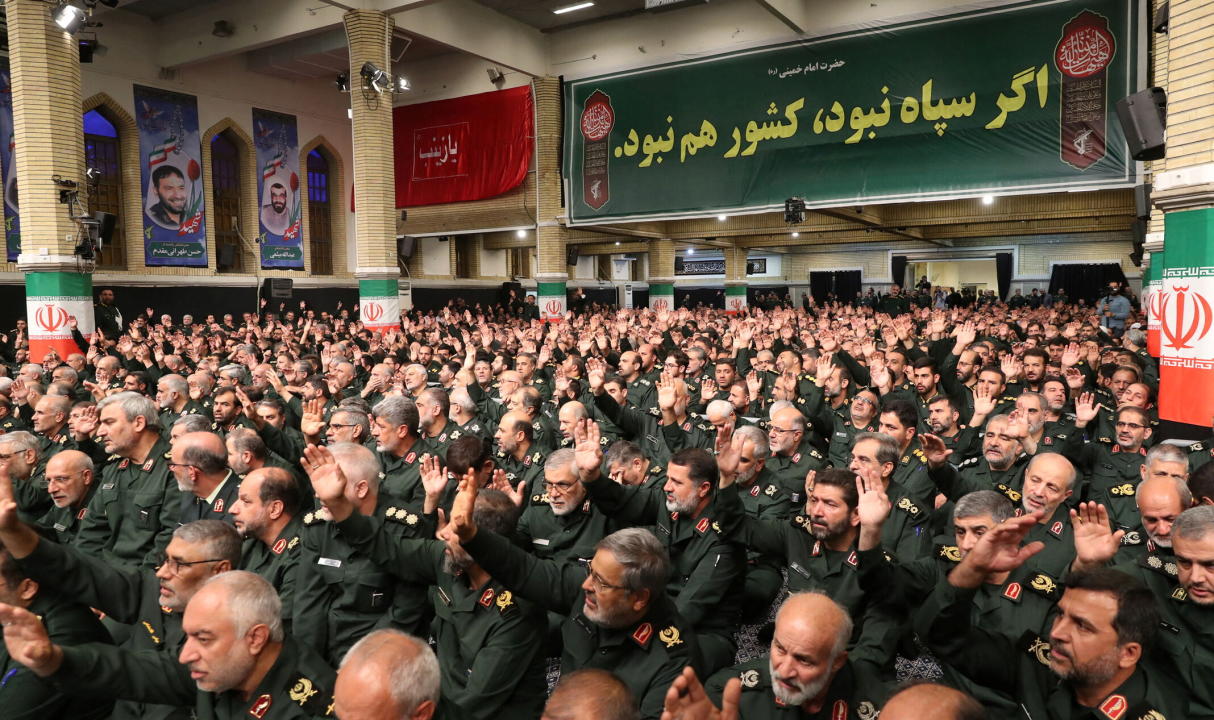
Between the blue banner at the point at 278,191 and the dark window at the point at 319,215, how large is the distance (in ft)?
2.00

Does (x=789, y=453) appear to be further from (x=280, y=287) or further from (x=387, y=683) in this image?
(x=280, y=287)

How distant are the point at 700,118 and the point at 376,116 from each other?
639cm

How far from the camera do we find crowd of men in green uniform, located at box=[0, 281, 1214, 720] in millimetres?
1909

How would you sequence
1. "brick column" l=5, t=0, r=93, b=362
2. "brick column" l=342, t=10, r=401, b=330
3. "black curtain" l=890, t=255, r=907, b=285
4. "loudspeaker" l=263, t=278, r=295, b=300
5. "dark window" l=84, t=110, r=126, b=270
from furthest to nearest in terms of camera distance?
"black curtain" l=890, t=255, r=907, b=285 → "loudspeaker" l=263, t=278, r=295, b=300 → "dark window" l=84, t=110, r=126, b=270 → "brick column" l=342, t=10, r=401, b=330 → "brick column" l=5, t=0, r=93, b=362

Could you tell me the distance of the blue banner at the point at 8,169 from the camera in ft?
45.0

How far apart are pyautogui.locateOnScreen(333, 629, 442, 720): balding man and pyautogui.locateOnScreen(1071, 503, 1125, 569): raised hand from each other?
1882 mm

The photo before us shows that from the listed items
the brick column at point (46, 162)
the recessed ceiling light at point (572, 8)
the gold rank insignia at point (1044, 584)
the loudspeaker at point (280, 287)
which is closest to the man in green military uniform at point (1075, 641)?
the gold rank insignia at point (1044, 584)

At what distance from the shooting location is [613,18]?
1612cm

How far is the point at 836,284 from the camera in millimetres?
28953

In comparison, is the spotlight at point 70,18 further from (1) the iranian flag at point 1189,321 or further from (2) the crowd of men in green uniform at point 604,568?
(1) the iranian flag at point 1189,321

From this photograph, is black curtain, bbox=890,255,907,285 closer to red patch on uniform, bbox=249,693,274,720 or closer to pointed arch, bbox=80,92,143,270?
pointed arch, bbox=80,92,143,270

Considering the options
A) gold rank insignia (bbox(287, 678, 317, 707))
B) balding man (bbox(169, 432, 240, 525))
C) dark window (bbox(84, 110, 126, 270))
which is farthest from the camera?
dark window (bbox(84, 110, 126, 270))

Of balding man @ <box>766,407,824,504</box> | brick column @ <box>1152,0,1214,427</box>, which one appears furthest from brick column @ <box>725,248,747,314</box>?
balding man @ <box>766,407,824,504</box>

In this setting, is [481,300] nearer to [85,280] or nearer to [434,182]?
[434,182]
